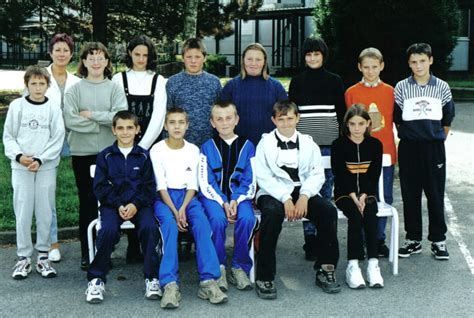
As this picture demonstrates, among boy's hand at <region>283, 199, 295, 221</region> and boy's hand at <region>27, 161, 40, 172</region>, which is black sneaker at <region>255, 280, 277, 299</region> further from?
boy's hand at <region>27, 161, 40, 172</region>

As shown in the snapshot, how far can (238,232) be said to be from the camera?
5684mm

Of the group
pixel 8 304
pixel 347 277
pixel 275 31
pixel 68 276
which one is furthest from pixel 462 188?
pixel 275 31

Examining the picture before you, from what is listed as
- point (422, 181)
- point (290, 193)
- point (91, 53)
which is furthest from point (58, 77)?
point (422, 181)

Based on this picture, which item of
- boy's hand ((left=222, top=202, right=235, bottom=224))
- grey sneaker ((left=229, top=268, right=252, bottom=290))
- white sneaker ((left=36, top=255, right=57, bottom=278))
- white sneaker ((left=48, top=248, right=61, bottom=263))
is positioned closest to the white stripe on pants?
white sneaker ((left=36, top=255, right=57, bottom=278))

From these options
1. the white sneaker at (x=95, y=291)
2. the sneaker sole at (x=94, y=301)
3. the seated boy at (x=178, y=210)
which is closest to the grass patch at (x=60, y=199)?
the seated boy at (x=178, y=210)

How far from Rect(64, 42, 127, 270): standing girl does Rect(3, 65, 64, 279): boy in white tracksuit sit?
16 cm

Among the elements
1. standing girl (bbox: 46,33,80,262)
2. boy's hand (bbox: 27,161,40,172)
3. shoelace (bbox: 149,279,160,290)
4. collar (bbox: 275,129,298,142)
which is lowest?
shoelace (bbox: 149,279,160,290)

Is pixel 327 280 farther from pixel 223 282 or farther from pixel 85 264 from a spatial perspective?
pixel 85 264

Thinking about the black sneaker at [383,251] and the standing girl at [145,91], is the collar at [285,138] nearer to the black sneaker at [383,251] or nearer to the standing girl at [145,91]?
the standing girl at [145,91]

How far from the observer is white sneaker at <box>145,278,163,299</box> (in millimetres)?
5312

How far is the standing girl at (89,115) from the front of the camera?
19.8 feet

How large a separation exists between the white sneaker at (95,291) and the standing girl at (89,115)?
2.70 ft

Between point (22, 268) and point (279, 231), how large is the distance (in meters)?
2.29

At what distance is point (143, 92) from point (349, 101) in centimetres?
198
